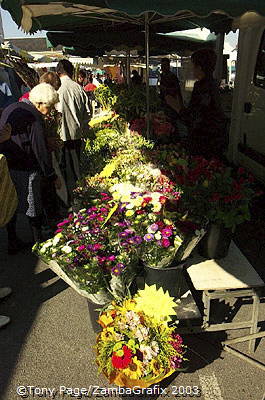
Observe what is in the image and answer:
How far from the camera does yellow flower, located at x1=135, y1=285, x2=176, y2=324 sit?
213 centimetres

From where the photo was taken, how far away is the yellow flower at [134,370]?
1950mm

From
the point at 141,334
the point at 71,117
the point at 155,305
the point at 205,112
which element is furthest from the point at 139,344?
the point at 71,117

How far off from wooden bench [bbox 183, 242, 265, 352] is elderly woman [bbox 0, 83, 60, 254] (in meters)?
1.75

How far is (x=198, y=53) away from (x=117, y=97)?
1810mm

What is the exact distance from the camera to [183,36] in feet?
23.5

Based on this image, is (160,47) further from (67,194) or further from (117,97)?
(67,194)

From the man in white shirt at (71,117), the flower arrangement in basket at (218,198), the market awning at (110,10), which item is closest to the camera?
the market awning at (110,10)

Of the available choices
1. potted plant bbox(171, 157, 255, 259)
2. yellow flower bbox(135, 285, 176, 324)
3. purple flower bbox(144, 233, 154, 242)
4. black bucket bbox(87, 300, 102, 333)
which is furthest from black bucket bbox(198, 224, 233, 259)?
black bucket bbox(87, 300, 102, 333)

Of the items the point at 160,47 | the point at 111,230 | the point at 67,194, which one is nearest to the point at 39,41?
the point at 160,47

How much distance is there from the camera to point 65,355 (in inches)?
103

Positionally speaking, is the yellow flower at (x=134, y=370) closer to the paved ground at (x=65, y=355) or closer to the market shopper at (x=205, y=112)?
the paved ground at (x=65, y=355)

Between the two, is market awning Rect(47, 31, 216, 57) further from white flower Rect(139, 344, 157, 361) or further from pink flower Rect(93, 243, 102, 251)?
white flower Rect(139, 344, 157, 361)

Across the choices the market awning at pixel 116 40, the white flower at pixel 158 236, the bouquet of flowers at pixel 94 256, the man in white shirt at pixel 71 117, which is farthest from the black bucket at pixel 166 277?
the market awning at pixel 116 40

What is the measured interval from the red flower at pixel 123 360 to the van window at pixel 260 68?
414 centimetres
